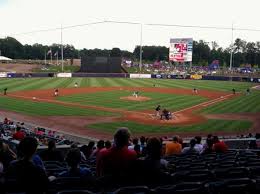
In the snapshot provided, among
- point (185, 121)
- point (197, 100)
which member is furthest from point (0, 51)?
point (185, 121)

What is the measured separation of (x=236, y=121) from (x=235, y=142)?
17110 millimetres

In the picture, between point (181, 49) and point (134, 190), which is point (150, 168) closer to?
point (134, 190)

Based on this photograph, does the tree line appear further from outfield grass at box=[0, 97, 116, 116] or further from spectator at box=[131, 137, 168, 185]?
spectator at box=[131, 137, 168, 185]

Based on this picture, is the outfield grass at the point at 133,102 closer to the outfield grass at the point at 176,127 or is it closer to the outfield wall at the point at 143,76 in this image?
the outfield grass at the point at 176,127

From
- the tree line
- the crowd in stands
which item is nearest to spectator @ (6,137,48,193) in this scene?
the crowd in stands

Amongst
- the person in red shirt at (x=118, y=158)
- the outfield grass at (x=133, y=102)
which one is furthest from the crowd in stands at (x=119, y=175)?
the outfield grass at (x=133, y=102)

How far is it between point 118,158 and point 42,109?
34.5 m

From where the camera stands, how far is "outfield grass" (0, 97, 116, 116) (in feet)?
120

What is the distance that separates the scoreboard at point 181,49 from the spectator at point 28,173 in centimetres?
8690

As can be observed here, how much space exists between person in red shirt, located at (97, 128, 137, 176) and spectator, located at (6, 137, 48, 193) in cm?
131

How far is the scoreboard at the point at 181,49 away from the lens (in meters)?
90.4

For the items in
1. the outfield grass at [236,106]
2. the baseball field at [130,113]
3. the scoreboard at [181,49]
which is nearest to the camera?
the baseball field at [130,113]

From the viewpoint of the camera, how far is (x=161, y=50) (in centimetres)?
17412

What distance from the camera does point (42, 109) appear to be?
3941 centimetres
